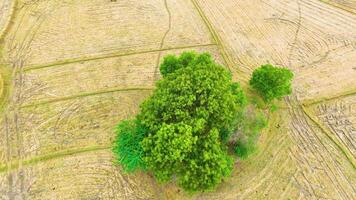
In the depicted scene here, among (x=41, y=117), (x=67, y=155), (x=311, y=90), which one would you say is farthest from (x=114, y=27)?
(x=311, y=90)

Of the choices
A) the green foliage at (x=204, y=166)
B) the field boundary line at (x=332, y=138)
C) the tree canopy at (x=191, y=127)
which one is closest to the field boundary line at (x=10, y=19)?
the tree canopy at (x=191, y=127)

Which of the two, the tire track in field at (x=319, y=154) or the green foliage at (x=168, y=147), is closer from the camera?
the green foliage at (x=168, y=147)

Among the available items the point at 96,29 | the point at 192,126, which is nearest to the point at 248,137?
the point at 192,126

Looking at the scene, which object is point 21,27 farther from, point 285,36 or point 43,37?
point 285,36

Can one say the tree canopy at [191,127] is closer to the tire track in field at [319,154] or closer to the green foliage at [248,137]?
the green foliage at [248,137]

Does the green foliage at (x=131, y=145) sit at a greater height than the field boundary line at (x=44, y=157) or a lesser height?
greater

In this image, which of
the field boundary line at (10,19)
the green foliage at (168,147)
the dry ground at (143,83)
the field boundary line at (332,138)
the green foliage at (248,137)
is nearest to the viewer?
the green foliage at (168,147)

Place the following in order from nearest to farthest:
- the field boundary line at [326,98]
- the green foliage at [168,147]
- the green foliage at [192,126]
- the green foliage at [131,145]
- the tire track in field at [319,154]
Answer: the green foliage at [168,147]
the green foliage at [192,126]
the green foliage at [131,145]
the tire track in field at [319,154]
the field boundary line at [326,98]

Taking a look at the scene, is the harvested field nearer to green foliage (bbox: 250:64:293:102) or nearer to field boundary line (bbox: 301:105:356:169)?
green foliage (bbox: 250:64:293:102)
